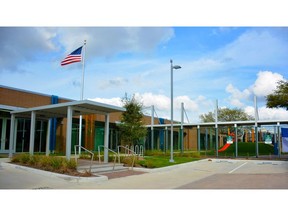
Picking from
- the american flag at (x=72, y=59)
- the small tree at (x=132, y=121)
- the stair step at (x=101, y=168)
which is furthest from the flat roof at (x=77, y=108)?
the small tree at (x=132, y=121)

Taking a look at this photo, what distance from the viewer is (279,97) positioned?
1975cm

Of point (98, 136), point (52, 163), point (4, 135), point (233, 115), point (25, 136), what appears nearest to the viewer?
point (52, 163)

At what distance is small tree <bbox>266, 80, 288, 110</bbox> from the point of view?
1936 centimetres

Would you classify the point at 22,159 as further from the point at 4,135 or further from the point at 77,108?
the point at 4,135

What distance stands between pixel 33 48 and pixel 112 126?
1736cm

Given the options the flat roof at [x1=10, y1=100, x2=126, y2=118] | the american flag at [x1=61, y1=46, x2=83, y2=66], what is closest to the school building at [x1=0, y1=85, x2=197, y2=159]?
the flat roof at [x1=10, y1=100, x2=126, y2=118]

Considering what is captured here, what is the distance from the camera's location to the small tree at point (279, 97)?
1936 cm

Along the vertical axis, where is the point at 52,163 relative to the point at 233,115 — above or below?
below

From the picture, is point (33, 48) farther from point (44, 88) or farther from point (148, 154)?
point (148, 154)

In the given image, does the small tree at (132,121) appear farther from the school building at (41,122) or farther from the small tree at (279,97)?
the small tree at (279,97)

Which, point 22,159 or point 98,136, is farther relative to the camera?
point 98,136

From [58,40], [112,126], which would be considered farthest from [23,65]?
[112,126]

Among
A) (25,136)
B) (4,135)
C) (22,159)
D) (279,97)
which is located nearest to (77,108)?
(22,159)
